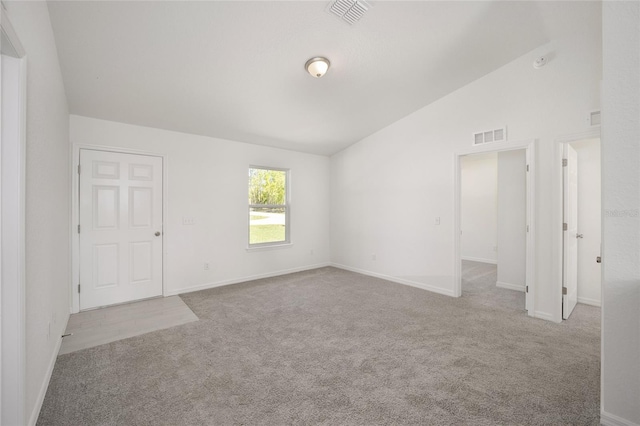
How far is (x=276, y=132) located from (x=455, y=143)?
271 centimetres

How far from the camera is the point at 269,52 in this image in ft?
8.98

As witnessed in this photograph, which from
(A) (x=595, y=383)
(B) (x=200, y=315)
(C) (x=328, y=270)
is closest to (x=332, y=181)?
(C) (x=328, y=270)

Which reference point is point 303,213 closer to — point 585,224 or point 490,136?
point 490,136

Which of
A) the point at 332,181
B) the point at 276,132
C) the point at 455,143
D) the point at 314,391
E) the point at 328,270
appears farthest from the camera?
the point at 332,181

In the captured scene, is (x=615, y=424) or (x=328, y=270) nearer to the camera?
(x=615, y=424)

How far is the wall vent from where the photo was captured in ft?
11.5

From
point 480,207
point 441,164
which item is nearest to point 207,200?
point 441,164

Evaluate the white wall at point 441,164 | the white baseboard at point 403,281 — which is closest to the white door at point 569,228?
the white wall at point 441,164

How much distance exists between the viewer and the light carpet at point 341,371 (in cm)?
169

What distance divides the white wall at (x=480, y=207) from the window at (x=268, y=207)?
400 cm

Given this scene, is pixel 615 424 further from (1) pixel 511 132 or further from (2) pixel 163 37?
(2) pixel 163 37

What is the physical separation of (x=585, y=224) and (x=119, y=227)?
6.10 metres

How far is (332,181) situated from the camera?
604cm

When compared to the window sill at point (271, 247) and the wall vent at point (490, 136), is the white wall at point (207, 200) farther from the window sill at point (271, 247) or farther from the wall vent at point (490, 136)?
the wall vent at point (490, 136)
